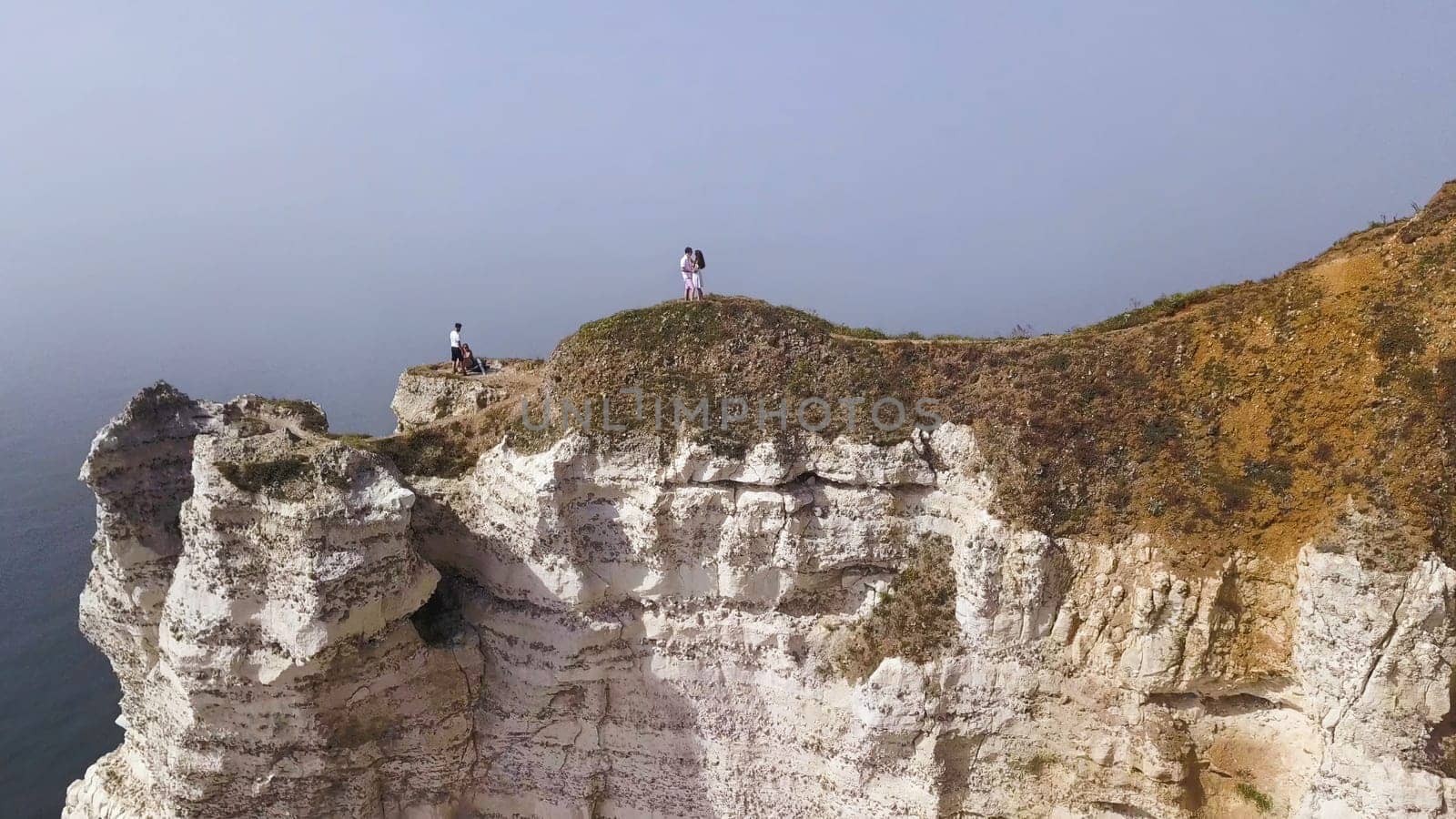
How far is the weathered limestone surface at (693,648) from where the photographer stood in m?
12.2

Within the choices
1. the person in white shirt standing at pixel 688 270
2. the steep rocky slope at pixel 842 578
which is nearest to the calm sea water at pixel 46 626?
the steep rocky slope at pixel 842 578

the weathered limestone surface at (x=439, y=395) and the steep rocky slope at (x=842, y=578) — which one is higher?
the weathered limestone surface at (x=439, y=395)

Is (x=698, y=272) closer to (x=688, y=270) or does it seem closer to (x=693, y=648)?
(x=688, y=270)

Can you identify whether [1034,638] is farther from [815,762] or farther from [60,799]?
[60,799]

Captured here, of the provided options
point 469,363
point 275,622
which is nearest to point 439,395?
point 469,363

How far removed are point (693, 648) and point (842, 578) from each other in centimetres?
381

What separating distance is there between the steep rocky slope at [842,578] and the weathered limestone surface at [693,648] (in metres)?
0.07

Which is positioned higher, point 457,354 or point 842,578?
point 457,354

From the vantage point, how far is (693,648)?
1552 cm

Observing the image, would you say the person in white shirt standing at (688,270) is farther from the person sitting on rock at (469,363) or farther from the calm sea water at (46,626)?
the calm sea water at (46,626)

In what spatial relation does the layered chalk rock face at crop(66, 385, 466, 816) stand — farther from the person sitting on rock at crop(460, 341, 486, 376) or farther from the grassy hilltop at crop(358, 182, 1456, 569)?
the person sitting on rock at crop(460, 341, 486, 376)

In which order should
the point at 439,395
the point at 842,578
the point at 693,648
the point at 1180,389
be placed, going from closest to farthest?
the point at 1180,389, the point at 842,578, the point at 693,648, the point at 439,395

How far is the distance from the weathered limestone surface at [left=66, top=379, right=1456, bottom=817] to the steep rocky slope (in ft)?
0.24

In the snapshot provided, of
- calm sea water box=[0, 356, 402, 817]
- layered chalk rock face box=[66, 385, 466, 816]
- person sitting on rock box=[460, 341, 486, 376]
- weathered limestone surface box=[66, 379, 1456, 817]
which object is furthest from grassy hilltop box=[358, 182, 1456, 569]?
calm sea water box=[0, 356, 402, 817]
